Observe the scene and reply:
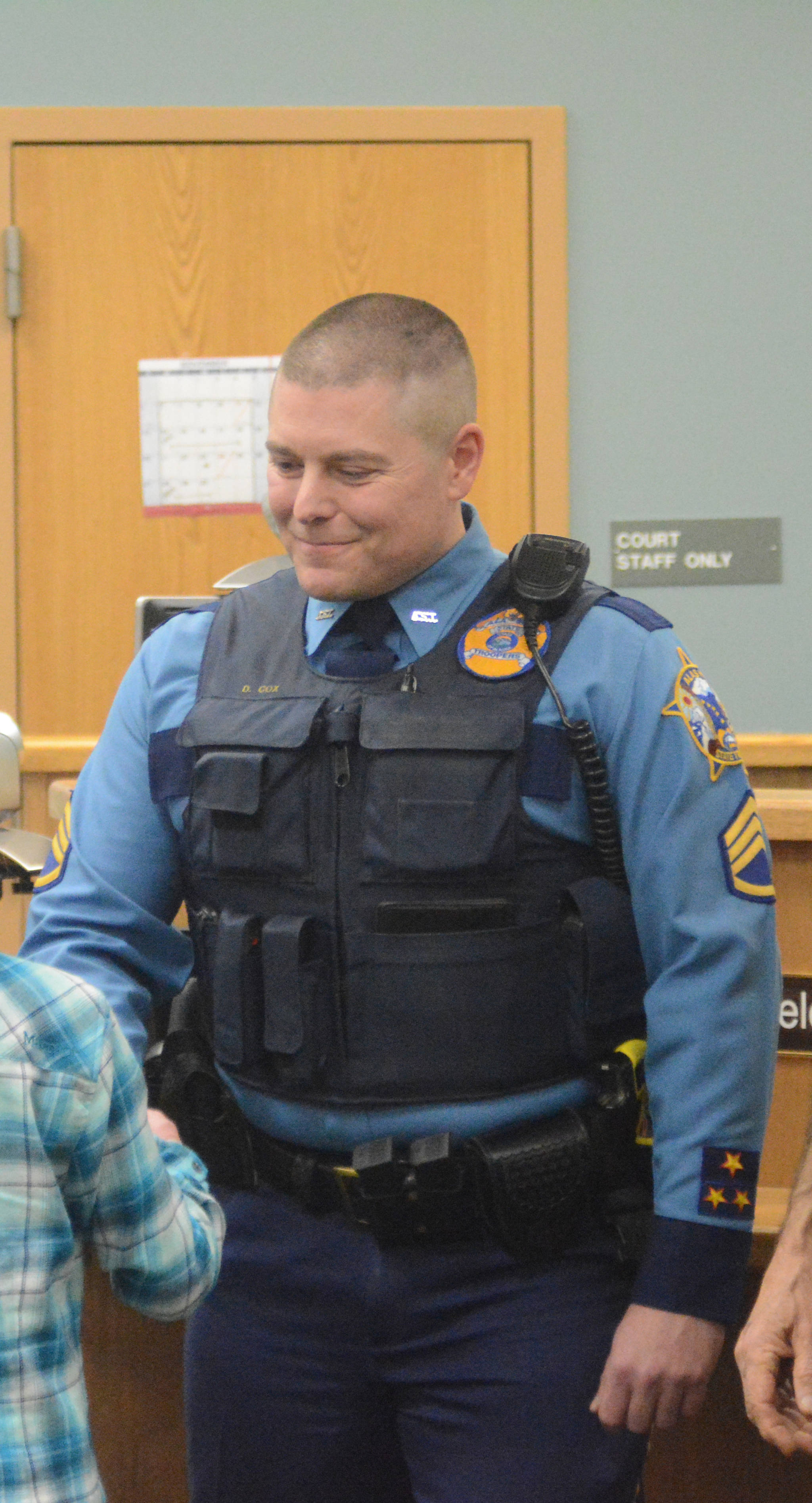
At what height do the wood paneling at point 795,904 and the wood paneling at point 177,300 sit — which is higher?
the wood paneling at point 177,300

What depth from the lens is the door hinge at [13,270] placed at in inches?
104

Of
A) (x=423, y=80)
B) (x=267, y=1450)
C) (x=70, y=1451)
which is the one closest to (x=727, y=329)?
(x=423, y=80)

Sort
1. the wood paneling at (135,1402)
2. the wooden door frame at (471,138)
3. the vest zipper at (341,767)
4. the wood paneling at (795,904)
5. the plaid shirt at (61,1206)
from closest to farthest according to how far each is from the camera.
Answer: the plaid shirt at (61,1206) < the vest zipper at (341,767) < the wood paneling at (795,904) < the wood paneling at (135,1402) < the wooden door frame at (471,138)

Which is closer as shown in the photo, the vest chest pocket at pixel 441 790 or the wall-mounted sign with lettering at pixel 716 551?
the vest chest pocket at pixel 441 790

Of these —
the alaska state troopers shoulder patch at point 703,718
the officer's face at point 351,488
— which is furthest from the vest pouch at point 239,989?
the alaska state troopers shoulder patch at point 703,718

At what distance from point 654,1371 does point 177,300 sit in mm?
2177

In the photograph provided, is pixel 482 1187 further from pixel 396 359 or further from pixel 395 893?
pixel 396 359

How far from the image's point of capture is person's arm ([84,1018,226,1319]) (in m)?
0.89

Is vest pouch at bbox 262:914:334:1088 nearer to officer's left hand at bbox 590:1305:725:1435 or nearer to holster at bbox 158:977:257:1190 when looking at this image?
holster at bbox 158:977:257:1190

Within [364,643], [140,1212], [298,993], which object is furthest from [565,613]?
[140,1212]

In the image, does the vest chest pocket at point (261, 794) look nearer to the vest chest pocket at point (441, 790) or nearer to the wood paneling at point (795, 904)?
the vest chest pocket at point (441, 790)

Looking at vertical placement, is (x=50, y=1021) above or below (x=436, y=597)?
below

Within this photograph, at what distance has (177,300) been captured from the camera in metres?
2.66

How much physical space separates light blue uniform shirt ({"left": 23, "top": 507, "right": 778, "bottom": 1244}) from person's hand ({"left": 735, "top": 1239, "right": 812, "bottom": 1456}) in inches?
5.4
